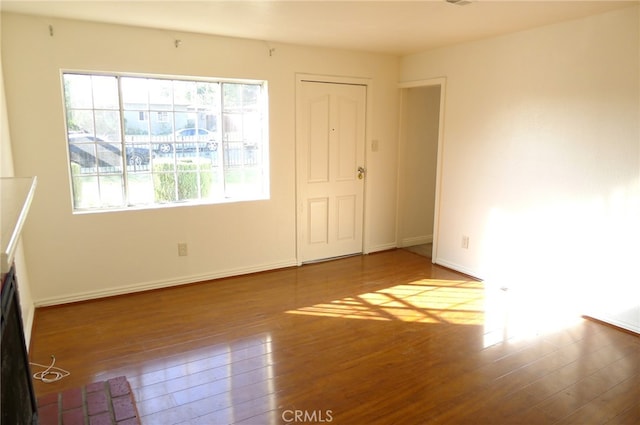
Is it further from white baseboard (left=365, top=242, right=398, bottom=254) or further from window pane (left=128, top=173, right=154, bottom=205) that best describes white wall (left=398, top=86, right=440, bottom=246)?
window pane (left=128, top=173, right=154, bottom=205)

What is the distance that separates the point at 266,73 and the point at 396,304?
252cm

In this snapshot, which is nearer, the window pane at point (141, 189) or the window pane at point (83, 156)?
the window pane at point (83, 156)

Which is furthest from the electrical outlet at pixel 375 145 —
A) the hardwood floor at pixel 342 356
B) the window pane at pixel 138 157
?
the window pane at pixel 138 157

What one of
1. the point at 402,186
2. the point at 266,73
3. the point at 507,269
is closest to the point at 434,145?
the point at 402,186

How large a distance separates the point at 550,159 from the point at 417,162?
1943 millimetres

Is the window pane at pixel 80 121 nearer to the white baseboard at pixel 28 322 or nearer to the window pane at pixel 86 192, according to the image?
the window pane at pixel 86 192

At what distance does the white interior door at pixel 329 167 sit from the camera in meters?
4.58

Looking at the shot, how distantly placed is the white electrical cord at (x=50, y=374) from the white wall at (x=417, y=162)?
3913 mm

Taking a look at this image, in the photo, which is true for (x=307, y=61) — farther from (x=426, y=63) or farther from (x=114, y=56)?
(x=114, y=56)

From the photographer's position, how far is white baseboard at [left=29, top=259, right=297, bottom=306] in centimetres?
360

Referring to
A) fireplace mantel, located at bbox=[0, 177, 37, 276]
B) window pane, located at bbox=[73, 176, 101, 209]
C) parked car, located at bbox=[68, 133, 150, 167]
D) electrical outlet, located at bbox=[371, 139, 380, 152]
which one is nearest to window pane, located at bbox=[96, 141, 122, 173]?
parked car, located at bbox=[68, 133, 150, 167]

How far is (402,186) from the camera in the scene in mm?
5332

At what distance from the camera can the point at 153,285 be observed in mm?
3967

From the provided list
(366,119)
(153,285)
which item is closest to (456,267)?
(366,119)
